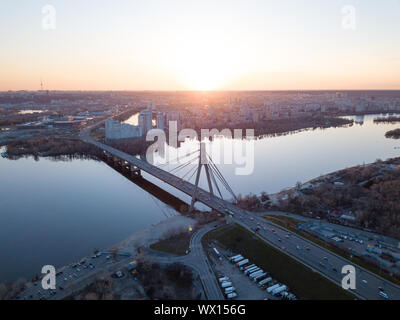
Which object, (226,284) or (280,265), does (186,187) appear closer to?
(280,265)

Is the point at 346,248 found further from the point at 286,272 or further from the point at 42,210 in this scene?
the point at 42,210

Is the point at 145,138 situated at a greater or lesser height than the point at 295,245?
greater

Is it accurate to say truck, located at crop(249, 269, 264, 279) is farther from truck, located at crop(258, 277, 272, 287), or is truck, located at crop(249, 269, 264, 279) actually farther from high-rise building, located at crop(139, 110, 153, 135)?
high-rise building, located at crop(139, 110, 153, 135)

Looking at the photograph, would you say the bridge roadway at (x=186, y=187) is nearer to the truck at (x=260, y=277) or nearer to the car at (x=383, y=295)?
the truck at (x=260, y=277)

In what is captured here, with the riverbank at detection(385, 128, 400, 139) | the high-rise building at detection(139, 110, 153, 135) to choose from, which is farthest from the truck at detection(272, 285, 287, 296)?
the riverbank at detection(385, 128, 400, 139)

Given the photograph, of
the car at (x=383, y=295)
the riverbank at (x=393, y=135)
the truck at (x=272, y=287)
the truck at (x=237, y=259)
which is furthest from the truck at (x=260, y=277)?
the riverbank at (x=393, y=135)
